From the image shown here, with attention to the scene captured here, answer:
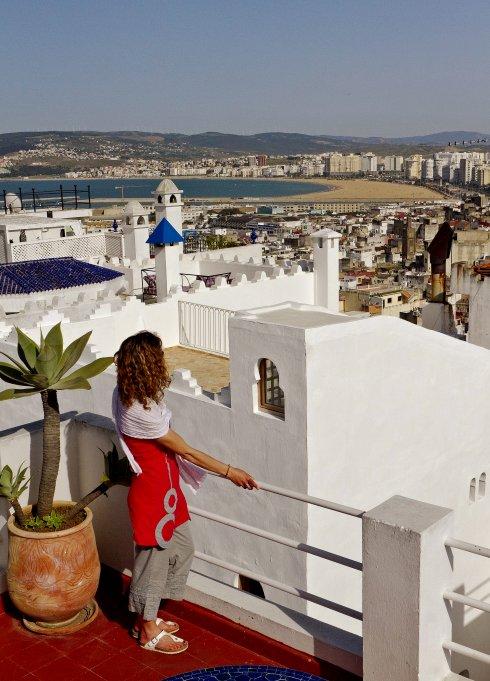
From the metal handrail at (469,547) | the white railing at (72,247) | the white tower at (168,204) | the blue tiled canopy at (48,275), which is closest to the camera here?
the metal handrail at (469,547)

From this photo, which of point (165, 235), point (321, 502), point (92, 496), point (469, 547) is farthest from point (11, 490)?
point (165, 235)

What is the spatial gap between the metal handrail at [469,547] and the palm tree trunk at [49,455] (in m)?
2.16

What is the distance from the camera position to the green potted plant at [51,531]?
418cm

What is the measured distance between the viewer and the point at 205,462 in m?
3.79

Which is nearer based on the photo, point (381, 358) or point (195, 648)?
point (195, 648)

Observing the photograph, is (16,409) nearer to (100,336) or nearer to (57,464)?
(100,336)

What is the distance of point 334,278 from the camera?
54.7ft

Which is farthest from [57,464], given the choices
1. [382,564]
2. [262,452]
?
[262,452]

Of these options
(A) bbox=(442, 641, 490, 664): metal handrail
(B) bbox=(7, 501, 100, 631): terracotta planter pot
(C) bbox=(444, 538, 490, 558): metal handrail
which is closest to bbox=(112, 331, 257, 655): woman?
(B) bbox=(7, 501, 100, 631): terracotta planter pot

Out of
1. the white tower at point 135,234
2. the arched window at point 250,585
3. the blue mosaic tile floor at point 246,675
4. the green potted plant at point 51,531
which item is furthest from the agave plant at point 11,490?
the white tower at point 135,234

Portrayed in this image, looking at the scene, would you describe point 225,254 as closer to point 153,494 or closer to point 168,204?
point 168,204

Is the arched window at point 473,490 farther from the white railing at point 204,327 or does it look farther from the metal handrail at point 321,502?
the metal handrail at point 321,502

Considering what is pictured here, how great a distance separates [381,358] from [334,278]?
26.1 feet

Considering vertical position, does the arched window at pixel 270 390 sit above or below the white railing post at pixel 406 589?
below
